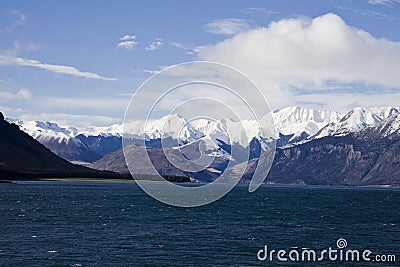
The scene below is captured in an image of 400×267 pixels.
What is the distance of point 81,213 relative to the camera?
164500 mm

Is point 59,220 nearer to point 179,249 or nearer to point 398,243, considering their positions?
point 179,249

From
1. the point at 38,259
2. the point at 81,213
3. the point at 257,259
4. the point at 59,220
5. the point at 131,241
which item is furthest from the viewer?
the point at 81,213

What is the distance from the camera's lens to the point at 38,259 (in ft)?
287

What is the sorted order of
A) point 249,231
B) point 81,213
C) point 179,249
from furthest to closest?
point 81,213 < point 249,231 < point 179,249

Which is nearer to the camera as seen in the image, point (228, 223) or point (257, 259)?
point (257, 259)

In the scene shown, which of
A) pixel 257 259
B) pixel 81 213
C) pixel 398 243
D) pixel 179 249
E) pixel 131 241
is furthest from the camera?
pixel 81 213

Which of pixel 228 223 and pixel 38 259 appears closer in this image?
pixel 38 259

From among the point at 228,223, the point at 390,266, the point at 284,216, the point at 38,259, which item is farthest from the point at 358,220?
the point at 38,259

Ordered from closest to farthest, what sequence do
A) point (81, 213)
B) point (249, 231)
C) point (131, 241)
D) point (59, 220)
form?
1. point (131, 241)
2. point (249, 231)
3. point (59, 220)
4. point (81, 213)

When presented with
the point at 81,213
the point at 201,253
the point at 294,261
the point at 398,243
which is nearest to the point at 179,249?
the point at 201,253

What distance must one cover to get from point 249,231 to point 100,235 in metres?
35.1

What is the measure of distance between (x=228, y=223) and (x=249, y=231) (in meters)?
17.4

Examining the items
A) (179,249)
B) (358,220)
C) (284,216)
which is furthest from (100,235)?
(358,220)

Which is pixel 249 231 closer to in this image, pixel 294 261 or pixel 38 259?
pixel 294 261
